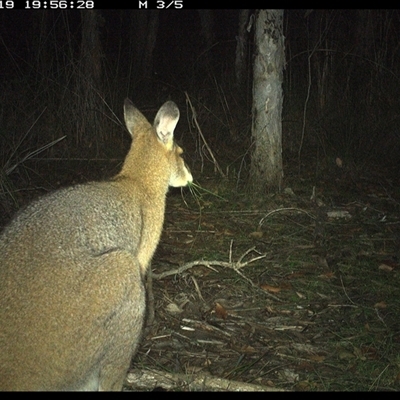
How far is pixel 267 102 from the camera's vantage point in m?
7.78

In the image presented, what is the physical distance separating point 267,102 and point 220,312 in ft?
10.7

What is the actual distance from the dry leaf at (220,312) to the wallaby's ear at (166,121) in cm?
134

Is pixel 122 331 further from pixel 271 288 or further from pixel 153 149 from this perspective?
pixel 271 288

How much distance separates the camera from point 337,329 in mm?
5113

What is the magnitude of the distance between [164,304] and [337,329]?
1.39m

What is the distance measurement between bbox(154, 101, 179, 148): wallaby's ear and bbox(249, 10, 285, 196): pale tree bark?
290 cm

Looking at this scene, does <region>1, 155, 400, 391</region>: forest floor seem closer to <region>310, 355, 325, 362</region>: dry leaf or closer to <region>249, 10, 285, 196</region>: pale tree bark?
<region>310, 355, 325, 362</region>: dry leaf

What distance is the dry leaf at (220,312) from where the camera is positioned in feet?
17.3

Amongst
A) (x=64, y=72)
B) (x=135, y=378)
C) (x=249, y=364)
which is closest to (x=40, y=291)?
(x=135, y=378)

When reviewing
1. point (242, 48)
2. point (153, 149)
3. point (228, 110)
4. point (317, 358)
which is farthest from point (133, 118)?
point (242, 48)

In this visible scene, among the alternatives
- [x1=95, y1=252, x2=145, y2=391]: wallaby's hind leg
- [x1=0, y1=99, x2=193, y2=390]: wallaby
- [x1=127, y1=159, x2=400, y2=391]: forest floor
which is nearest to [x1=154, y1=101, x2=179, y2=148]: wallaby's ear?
[x1=0, y1=99, x2=193, y2=390]: wallaby

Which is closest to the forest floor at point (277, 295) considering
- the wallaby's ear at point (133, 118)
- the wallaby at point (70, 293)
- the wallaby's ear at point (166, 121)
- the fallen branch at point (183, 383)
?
the fallen branch at point (183, 383)

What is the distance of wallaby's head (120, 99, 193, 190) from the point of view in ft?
16.1

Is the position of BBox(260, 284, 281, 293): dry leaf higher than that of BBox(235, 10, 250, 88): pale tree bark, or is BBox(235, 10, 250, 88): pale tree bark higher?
BBox(235, 10, 250, 88): pale tree bark
